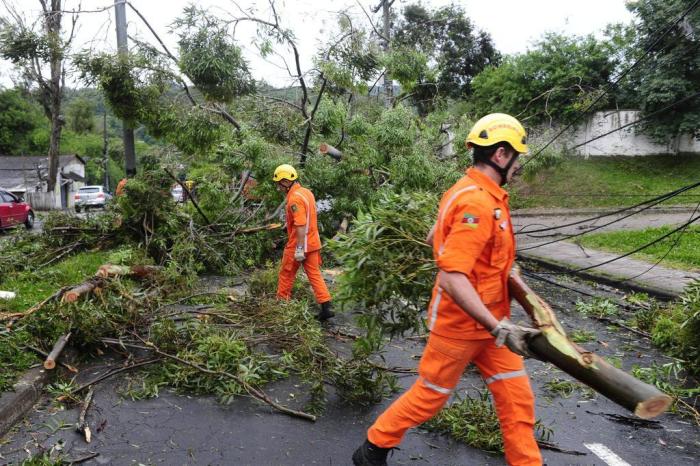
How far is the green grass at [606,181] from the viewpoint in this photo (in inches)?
819

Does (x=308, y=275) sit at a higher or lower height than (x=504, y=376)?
lower

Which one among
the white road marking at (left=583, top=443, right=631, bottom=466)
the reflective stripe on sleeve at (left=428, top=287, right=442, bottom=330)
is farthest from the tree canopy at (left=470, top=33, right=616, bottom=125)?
the reflective stripe on sleeve at (left=428, top=287, right=442, bottom=330)

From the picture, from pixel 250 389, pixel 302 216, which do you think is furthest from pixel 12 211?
pixel 250 389

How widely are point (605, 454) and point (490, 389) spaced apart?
1222 mm

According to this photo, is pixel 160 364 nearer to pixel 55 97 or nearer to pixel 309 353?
pixel 309 353

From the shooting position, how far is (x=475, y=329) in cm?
282

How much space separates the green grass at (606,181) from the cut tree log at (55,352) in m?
17.8

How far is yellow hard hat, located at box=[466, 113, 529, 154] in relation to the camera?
284 cm

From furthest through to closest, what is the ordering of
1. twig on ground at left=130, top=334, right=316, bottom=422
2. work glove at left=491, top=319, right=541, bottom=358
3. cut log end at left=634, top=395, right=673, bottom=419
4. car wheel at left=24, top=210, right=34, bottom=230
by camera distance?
car wheel at left=24, top=210, right=34, bottom=230, twig on ground at left=130, top=334, right=316, bottom=422, work glove at left=491, top=319, right=541, bottom=358, cut log end at left=634, top=395, right=673, bottom=419

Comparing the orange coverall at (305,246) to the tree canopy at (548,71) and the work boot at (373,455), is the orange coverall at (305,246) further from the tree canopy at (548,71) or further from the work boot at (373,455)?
the tree canopy at (548,71)

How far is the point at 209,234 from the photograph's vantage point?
32.9 feet

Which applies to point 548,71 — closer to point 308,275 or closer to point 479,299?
point 308,275

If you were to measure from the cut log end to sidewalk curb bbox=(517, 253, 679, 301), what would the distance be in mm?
6035

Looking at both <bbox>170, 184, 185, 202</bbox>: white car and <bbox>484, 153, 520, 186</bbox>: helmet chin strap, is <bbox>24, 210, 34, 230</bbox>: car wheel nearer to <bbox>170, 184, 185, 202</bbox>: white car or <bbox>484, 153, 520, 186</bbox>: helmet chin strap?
<bbox>170, 184, 185, 202</bbox>: white car
